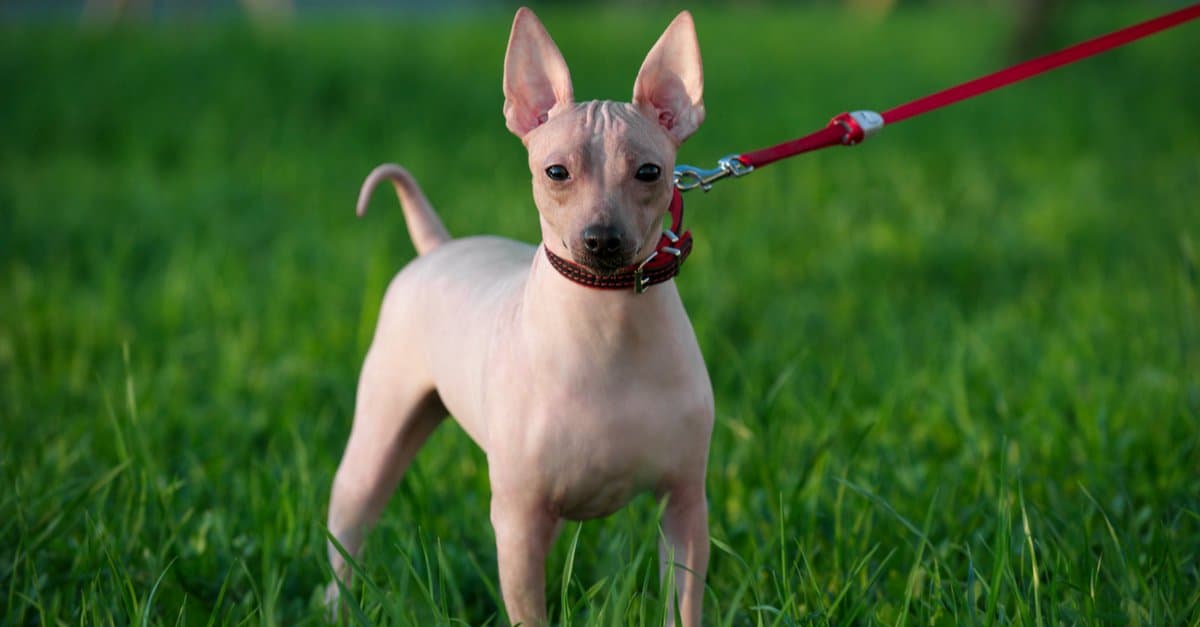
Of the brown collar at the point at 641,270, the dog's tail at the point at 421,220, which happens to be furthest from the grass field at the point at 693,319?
the dog's tail at the point at 421,220

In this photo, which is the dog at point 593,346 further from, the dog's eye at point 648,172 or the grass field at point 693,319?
the grass field at point 693,319

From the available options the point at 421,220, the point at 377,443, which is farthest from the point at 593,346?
the point at 421,220

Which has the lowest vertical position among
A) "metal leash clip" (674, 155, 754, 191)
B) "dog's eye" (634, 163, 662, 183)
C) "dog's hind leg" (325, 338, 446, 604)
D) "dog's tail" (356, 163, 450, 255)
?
"dog's hind leg" (325, 338, 446, 604)

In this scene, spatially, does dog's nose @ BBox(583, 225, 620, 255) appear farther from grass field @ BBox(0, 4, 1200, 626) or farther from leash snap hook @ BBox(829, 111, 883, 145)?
leash snap hook @ BBox(829, 111, 883, 145)

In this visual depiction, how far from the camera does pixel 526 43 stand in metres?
2.29

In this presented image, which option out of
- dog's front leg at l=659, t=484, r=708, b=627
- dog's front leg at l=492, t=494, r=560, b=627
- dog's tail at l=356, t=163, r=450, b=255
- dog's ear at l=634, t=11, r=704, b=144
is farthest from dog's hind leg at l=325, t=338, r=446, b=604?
dog's ear at l=634, t=11, r=704, b=144

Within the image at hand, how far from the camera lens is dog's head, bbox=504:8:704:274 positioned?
205 cm

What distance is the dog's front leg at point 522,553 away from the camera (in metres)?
2.28

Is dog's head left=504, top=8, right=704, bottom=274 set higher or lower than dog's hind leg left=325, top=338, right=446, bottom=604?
higher

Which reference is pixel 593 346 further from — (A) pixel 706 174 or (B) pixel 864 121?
(B) pixel 864 121

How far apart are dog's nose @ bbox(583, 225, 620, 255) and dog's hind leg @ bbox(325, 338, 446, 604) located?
2.79 ft

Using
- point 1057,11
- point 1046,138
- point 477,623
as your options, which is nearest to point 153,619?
point 477,623

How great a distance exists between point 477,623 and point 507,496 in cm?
72

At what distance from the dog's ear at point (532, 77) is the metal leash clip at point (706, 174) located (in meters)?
0.26
